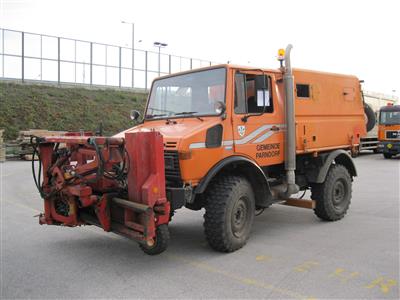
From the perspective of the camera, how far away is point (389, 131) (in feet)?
69.4

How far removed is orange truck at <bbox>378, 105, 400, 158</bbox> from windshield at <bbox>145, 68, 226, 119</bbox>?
1719 cm

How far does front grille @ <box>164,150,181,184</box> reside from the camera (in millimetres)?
5176

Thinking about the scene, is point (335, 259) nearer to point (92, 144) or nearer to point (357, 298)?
point (357, 298)

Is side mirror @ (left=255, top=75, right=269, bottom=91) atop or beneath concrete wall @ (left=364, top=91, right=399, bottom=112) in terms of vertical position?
beneath

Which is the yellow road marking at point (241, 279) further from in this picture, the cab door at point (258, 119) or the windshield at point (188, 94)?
the windshield at point (188, 94)

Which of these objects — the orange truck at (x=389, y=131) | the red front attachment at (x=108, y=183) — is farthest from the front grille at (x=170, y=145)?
the orange truck at (x=389, y=131)

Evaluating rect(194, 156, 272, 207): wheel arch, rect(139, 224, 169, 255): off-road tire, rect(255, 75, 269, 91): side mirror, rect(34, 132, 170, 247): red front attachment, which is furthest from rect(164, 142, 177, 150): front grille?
rect(255, 75, 269, 91): side mirror

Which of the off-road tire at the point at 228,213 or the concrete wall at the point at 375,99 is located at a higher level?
the concrete wall at the point at 375,99

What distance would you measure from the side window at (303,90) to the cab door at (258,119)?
551 mm

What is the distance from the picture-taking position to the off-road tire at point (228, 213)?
542cm

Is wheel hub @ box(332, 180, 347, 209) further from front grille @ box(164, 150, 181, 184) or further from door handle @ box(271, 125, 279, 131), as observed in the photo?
front grille @ box(164, 150, 181, 184)

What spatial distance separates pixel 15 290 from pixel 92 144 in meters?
1.75

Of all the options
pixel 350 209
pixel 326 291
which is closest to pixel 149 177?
pixel 326 291

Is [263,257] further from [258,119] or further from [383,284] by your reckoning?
[258,119]
